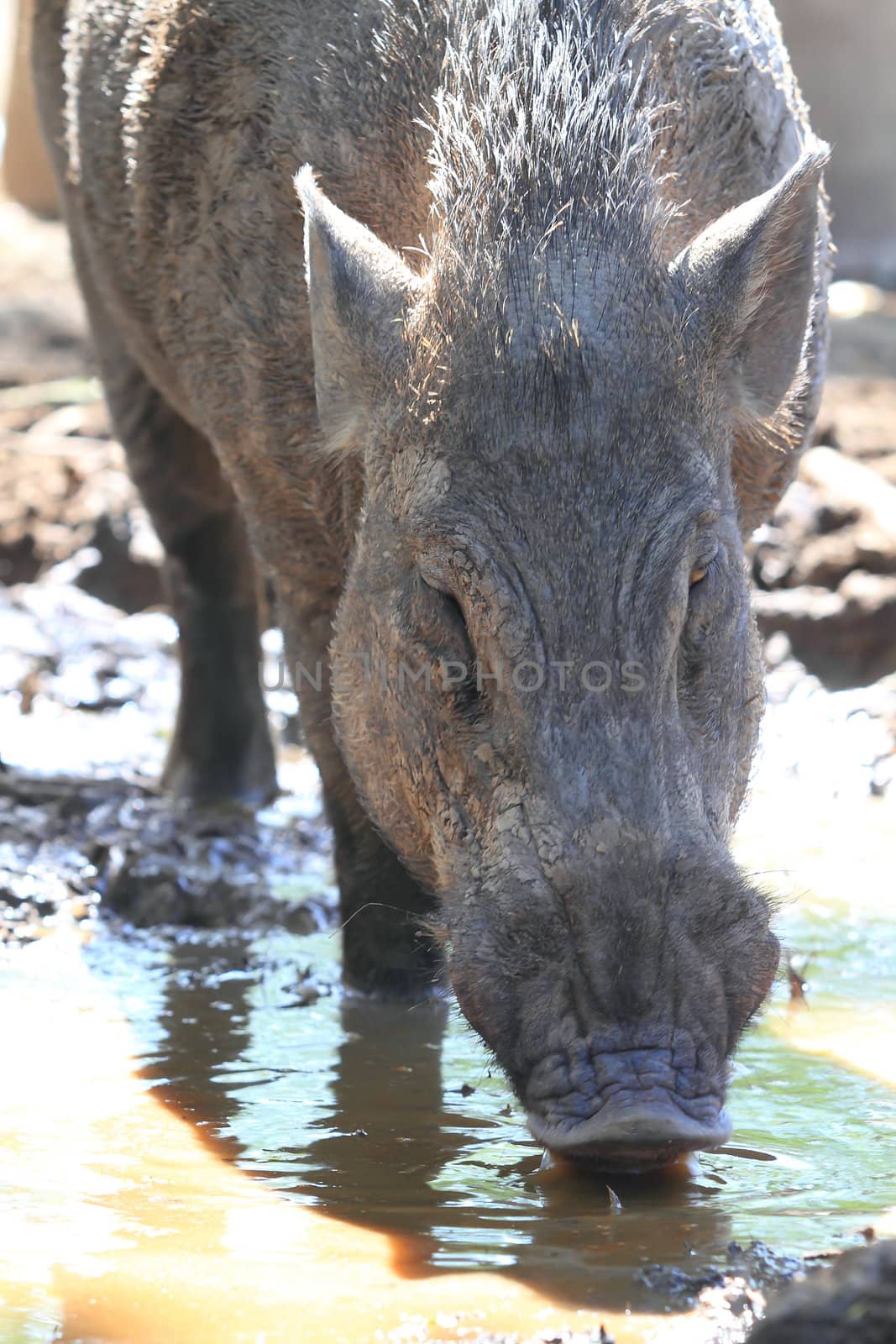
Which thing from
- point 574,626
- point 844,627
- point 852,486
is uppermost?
point 574,626

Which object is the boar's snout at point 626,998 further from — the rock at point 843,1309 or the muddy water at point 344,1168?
the rock at point 843,1309

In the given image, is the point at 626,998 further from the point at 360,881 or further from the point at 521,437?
the point at 360,881

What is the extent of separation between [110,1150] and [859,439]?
709 centimetres

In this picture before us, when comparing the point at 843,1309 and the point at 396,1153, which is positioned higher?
the point at 843,1309

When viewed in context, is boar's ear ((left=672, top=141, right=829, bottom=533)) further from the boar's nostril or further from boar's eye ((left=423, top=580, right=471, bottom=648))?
the boar's nostril

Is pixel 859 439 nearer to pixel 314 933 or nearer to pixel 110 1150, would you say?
pixel 314 933

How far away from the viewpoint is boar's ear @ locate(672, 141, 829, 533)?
3.89 metres

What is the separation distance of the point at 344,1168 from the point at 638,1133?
78 centimetres

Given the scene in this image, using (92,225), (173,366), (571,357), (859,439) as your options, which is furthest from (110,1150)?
(859,439)

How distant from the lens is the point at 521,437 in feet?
11.7

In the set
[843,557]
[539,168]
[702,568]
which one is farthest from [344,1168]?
[843,557]

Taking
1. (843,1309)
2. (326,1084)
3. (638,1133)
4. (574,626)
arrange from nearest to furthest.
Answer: (843,1309) → (638,1133) → (574,626) → (326,1084)

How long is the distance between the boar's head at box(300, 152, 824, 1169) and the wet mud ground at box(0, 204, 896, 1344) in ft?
0.94

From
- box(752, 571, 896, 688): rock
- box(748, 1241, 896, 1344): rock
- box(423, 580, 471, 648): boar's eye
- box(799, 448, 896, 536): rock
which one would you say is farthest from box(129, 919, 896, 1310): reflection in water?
box(799, 448, 896, 536): rock
